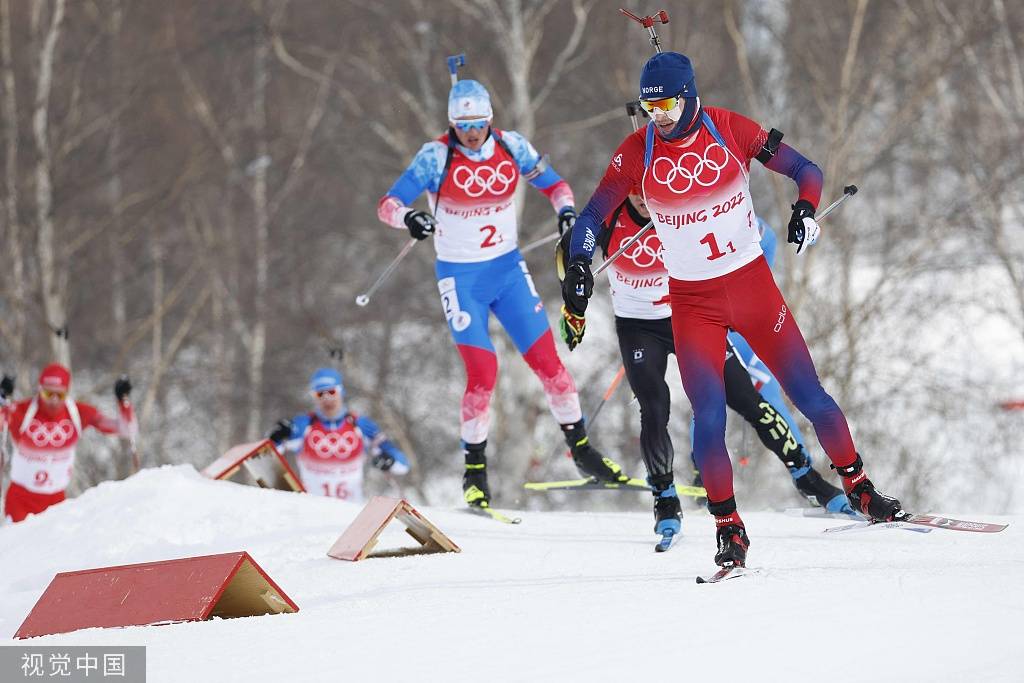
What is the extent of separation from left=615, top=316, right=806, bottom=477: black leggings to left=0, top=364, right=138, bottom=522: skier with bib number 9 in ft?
16.2

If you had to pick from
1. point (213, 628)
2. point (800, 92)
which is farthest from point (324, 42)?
point (213, 628)

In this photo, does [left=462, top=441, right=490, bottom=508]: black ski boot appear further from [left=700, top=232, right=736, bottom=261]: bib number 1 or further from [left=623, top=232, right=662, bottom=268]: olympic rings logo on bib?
[left=700, top=232, right=736, bottom=261]: bib number 1

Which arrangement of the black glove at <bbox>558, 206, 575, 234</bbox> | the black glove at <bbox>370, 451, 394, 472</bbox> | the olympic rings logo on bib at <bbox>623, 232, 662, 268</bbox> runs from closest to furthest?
the olympic rings logo on bib at <bbox>623, 232, 662, 268</bbox>
the black glove at <bbox>558, 206, 575, 234</bbox>
the black glove at <bbox>370, 451, 394, 472</bbox>

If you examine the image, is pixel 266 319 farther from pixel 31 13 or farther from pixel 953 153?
pixel 953 153

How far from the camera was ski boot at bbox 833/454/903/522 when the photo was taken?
5.09 meters

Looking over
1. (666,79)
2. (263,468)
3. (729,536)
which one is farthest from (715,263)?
(263,468)

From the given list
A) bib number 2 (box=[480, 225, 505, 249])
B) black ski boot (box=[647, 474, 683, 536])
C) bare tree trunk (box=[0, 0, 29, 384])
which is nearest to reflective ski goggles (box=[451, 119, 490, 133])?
bib number 2 (box=[480, 225, 505, 249])

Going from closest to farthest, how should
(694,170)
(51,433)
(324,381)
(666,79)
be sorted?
(666,79)
(694,170)
(51,433)
(324,381)

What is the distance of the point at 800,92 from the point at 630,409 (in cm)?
494

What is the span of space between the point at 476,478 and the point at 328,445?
141 inches

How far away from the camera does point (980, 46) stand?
15.6m

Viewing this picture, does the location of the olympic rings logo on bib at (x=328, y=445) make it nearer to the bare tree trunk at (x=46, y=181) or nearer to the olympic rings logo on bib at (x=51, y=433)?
the olympic rings logo on bib at (x=51, y=433)

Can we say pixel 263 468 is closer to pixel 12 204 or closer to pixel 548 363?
pixel 548 363

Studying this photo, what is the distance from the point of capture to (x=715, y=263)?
5117mm
